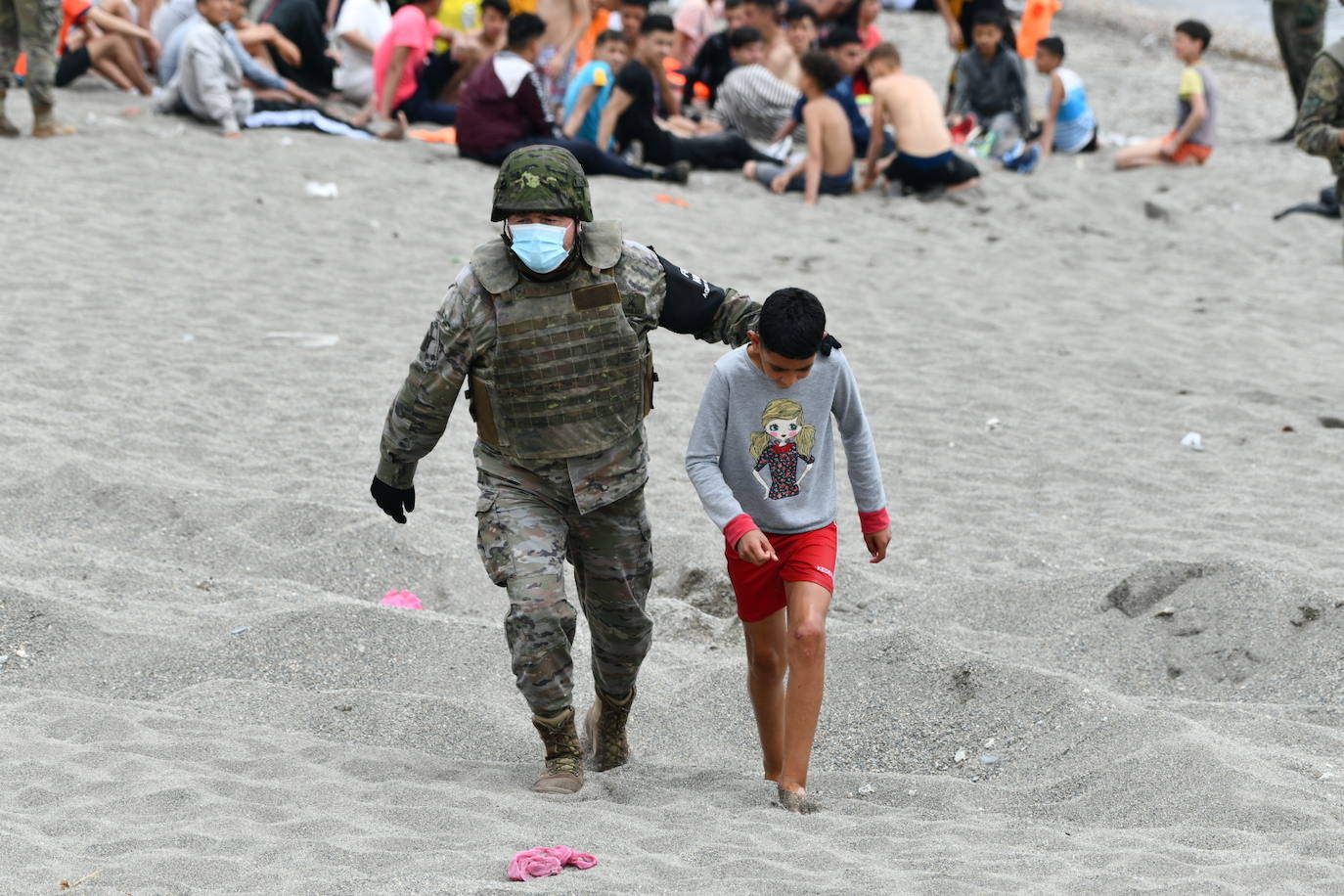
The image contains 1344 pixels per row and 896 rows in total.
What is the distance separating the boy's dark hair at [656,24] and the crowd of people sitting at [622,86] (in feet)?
0.06

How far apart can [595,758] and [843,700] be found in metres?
0.97

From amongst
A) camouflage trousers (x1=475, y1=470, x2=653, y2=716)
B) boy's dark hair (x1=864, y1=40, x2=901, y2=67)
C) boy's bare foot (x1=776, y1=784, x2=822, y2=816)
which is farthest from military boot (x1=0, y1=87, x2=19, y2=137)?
boy's bare foot (x1=776, y1=784, x2=822, y2=816)

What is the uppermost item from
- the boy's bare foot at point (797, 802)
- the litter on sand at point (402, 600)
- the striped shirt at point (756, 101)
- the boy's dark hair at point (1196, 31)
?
the boy's dark hair at point (1196, 31)

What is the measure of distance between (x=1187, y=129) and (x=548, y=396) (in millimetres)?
11650

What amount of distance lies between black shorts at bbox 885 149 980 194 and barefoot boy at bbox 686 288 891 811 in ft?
30.1

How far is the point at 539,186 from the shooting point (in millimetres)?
3945

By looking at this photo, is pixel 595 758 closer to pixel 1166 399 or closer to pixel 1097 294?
pixel 1166 399

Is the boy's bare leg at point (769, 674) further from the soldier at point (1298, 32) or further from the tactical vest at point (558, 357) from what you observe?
the soldier at point (1298, 32)

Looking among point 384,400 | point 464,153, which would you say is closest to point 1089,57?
point 464,153

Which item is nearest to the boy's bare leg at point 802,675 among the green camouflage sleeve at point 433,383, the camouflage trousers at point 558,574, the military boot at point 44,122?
the camouflage trousers at point 558,574

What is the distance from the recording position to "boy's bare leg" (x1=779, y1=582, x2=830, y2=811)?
3.99 meters

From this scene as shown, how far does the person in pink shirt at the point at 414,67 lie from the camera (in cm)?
1332

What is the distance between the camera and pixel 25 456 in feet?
21.1

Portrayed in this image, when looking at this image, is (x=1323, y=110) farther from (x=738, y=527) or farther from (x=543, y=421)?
(x=543, y=421)
